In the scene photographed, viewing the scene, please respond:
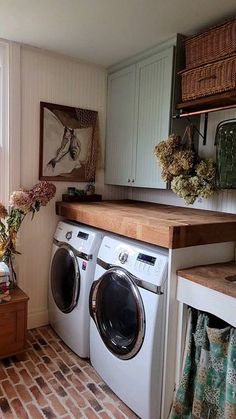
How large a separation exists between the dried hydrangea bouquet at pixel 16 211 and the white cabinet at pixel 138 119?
2.23 feet

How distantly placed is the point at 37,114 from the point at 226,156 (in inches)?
61.7

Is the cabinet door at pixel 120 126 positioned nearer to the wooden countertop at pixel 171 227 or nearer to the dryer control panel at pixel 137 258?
the wooden countertop at pixel 171 227

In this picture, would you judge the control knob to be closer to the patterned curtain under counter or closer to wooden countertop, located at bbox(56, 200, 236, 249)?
wooden countertop, located at bbox(56, 200, 236, 249)

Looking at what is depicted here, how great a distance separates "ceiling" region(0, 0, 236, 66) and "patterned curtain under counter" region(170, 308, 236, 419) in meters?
1.69

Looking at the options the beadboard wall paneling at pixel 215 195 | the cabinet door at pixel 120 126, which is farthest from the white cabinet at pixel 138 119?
the beadboard wall paneling at pixel 215 195

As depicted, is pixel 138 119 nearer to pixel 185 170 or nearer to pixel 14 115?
pixel 185 170

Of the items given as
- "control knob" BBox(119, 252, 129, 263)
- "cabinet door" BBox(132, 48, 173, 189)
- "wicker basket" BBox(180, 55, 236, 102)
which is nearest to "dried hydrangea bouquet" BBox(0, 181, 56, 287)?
"cabinet door" BBox(132, 48, 173, 189)

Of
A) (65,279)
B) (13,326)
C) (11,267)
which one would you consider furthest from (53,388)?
(11,267)

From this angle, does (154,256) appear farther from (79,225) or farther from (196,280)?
(79,225)

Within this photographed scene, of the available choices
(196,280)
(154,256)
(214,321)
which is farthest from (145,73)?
(214,321)

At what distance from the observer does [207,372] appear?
1.43m

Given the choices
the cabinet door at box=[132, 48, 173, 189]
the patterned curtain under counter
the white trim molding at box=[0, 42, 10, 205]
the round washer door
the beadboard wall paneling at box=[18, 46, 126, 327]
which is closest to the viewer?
the patterned curtain under counter

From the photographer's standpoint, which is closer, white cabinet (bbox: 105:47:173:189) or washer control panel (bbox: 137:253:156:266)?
washer control panel (bbox: 137:253:156:266)

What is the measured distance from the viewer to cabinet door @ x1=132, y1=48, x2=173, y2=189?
83.2 inches
